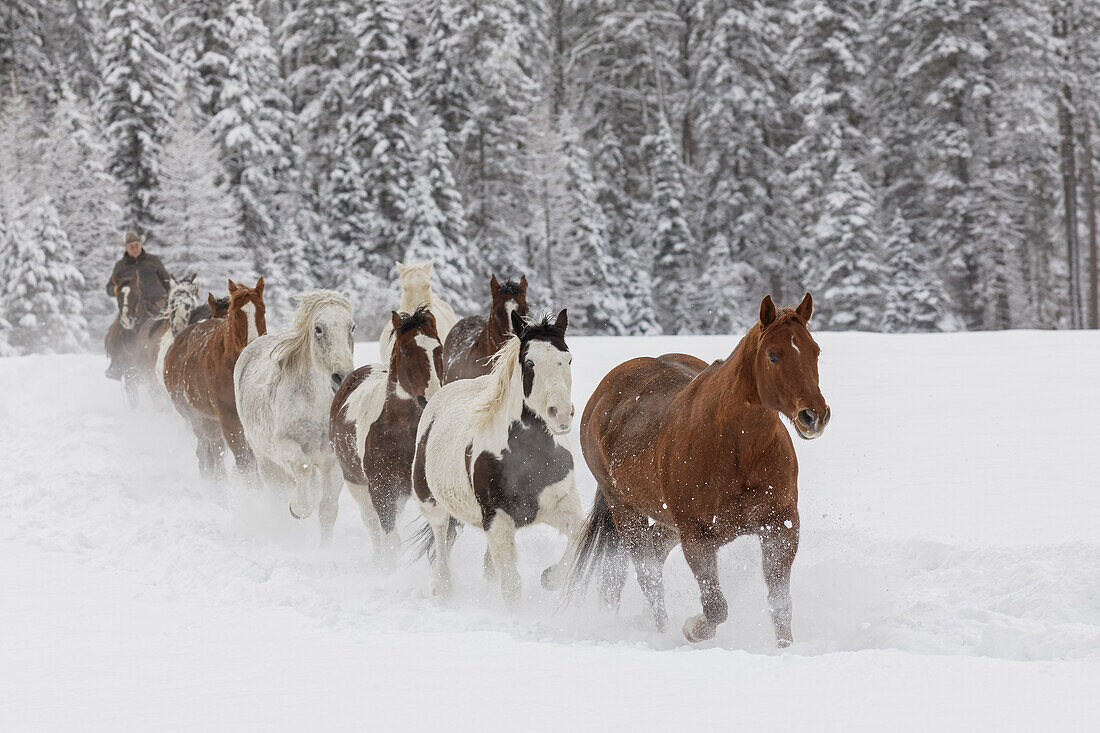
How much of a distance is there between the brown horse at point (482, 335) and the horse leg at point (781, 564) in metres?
3.67

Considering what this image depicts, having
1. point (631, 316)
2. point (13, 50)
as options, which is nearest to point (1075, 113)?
point (631, 316)

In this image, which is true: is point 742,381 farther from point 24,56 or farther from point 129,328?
point 24,56

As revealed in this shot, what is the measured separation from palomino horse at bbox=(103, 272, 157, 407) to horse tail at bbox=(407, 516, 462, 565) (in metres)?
8.35

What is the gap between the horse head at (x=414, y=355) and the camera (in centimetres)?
717

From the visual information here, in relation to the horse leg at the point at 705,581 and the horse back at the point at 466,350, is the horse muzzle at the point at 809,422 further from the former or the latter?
the horse back at the point at 466,350

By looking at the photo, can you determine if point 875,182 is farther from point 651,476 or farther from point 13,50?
point 13,50

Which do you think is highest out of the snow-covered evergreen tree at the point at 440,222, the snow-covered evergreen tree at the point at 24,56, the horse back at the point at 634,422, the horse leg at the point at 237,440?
the snow-covered evergreen tree at the point at 24,56

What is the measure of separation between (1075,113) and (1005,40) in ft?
11.0

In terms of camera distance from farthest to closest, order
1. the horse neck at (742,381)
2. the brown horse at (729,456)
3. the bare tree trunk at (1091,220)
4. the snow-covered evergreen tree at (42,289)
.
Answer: the snow-covered evergreen tree at (42,289)
the bare tree trunk at (1091,220)
the horse neck at (742,381)
the brown horse at (729,456)

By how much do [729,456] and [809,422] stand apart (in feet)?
1.97

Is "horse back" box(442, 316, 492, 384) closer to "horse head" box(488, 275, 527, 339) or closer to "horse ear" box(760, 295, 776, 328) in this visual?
"horse head" box(488, 275, 527, 339)

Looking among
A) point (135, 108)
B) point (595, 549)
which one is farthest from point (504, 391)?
point (135, 108)

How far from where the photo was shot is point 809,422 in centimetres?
409

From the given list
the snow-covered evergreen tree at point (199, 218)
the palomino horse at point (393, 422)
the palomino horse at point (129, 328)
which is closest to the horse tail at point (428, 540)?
the palomino horse at point (393, 422)
